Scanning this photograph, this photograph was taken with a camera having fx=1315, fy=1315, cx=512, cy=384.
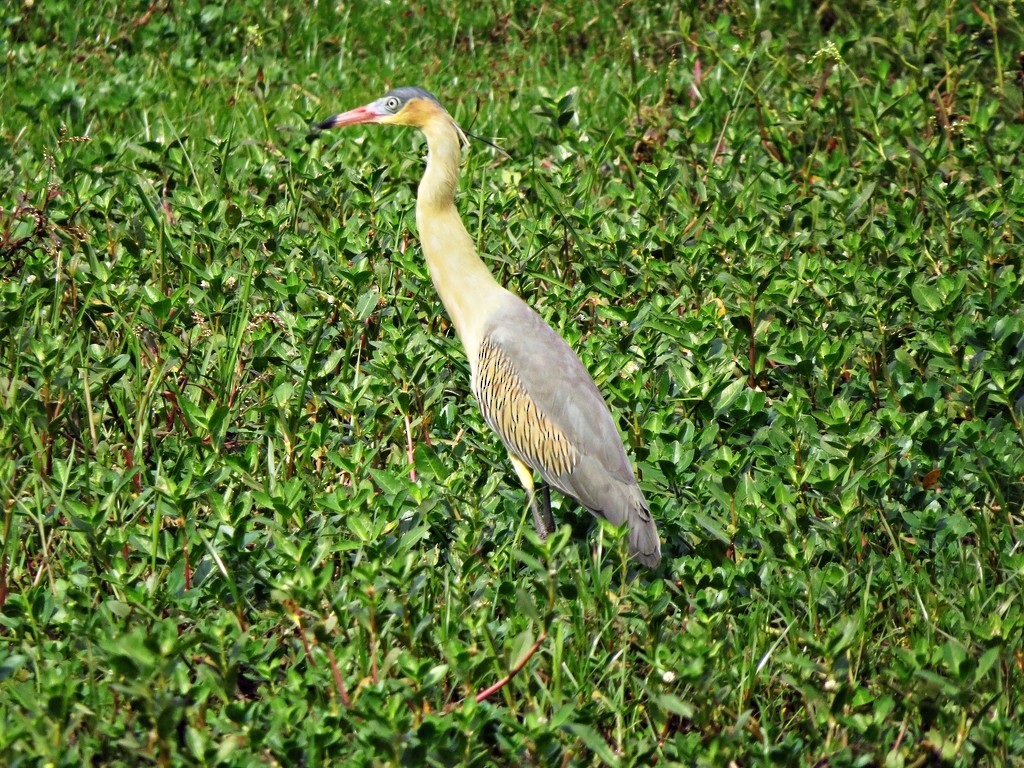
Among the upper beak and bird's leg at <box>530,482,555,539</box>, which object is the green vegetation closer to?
bird's leg at <box>530,482,555,539</box>

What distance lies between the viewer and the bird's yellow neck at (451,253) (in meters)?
4.39

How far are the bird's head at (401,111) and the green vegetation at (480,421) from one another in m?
0.47

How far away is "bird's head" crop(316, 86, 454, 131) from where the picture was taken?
464 centimetres

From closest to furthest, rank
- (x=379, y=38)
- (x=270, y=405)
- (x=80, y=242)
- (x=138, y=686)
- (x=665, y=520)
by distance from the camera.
Answer: (x=138, y=686)
(x=665, y=520)
(x=270, y=405)
(x=80, y=242)
(x=379, y=38)

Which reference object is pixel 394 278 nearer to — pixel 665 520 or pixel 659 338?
pixel 659 338

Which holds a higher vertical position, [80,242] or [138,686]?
[138,686]

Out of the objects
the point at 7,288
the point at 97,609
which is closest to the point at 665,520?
the point at 97,609

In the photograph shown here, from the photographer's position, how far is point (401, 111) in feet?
15.5

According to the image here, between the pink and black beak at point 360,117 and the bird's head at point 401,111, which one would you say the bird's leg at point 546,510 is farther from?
the pink and black beak at point 360,117

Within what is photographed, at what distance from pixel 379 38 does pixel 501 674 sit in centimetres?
495

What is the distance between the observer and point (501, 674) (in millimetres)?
3145

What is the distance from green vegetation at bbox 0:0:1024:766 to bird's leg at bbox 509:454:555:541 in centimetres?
7

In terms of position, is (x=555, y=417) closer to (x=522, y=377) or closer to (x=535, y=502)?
(x=522, y=377)

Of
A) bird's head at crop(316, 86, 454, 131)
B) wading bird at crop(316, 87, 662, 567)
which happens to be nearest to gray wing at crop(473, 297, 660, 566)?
wading bird at crop(316, 87, 662, 567)
